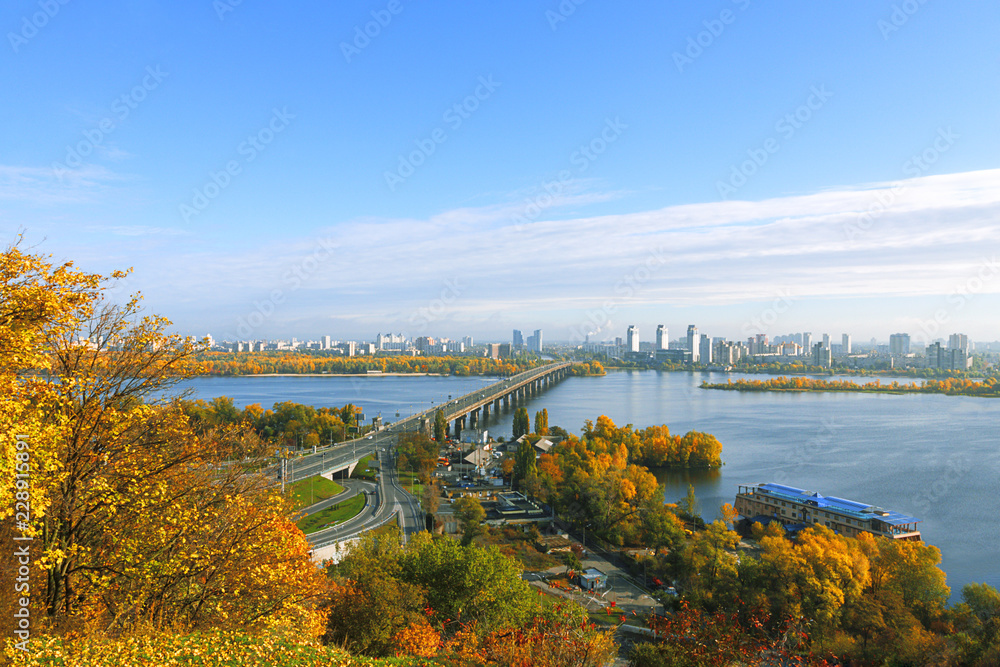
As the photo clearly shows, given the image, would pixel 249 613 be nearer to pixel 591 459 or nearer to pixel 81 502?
pixel 81 502

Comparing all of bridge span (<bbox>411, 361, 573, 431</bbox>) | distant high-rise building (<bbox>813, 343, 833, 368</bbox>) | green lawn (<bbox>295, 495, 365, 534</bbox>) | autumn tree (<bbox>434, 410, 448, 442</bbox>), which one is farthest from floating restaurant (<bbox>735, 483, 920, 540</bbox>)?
distant high-rise building (<bbox>813, 343, 833, 368</bbox>)

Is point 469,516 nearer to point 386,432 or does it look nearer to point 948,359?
point 386,432

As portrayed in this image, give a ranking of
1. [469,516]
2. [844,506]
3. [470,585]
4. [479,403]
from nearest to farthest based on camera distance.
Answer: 1. [470,585]
2. [469,516]
3. [844,506]
4. [479,403]

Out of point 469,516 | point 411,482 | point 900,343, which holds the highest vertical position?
point 900,343

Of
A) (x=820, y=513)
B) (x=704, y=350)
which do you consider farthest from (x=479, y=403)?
(x=704, y=350)

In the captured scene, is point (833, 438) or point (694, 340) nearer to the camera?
point (833, 438)

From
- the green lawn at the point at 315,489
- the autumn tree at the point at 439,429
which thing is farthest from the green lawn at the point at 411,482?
the autumn tree at the point at 439,429

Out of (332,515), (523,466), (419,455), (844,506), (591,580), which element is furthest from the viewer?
(419,455)
